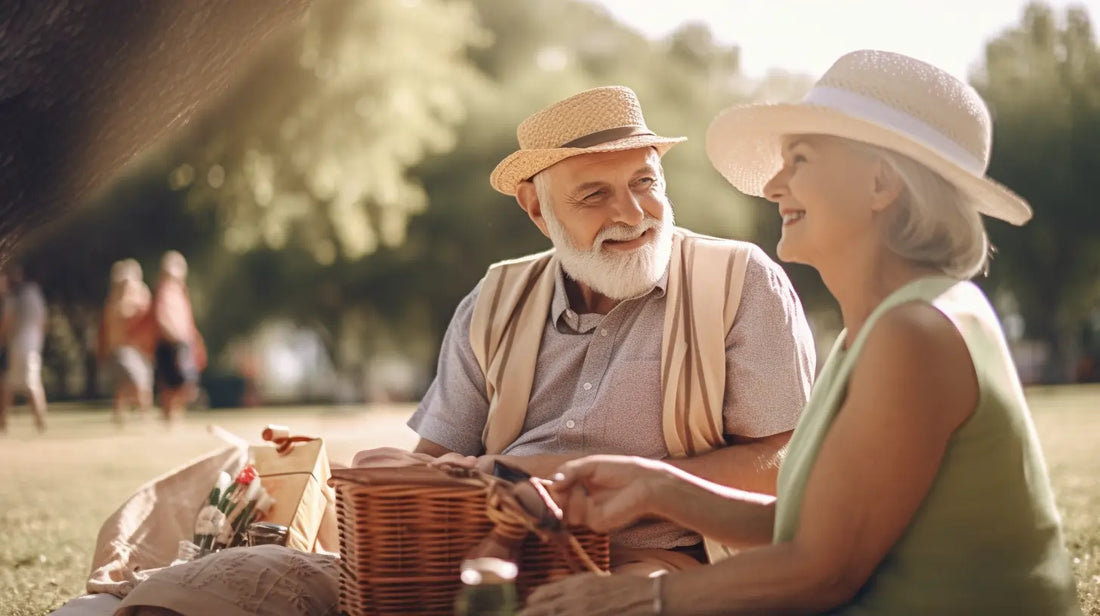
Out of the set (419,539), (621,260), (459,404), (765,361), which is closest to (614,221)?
(621,260)

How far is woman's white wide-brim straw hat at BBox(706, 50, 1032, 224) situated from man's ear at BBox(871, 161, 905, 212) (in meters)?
0.04

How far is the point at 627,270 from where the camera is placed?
160 inches

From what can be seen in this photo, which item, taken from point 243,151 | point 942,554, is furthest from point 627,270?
point 243,151

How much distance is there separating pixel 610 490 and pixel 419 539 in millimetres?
563

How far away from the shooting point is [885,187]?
8.65 feet

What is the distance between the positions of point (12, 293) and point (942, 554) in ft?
51.8

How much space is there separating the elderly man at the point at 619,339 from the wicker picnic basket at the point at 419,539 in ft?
1.73

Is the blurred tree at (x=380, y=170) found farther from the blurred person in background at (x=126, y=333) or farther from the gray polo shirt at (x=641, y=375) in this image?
the gray polo shirt at (x=641, y=375)

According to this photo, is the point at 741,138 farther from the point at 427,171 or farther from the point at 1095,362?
the point at 1095,362

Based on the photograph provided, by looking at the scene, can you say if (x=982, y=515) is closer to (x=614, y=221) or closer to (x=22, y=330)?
(x=614, y=221)

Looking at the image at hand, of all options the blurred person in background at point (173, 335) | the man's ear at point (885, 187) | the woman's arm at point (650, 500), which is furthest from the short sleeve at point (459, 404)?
the blurred person in background at point (173, 335)

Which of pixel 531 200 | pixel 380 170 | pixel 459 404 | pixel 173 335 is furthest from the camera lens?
pixel 380 170

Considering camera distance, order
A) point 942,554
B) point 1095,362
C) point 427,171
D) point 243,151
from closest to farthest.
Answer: point 942,554, point 243,151, point 427,171, point 1095,362

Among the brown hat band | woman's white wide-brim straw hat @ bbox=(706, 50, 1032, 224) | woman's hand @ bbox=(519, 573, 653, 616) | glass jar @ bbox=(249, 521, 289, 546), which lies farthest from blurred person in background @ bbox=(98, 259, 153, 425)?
woman's white wide-brim straw hat @ bbox=(706, 50, 1032, 224)
